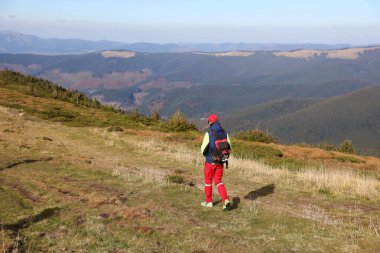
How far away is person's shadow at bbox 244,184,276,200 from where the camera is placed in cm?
1424

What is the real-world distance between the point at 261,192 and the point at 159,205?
4.73 m

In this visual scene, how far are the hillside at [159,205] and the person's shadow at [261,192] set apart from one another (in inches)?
1.8

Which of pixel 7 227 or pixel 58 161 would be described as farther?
pixel 58 161

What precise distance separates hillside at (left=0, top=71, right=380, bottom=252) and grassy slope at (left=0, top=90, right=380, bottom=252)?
28mm

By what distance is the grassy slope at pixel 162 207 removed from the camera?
30.2 ft

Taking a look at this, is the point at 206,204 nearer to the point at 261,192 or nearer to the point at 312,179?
the point at 261,192

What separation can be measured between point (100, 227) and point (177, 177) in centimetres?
634

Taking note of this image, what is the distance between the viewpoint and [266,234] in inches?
394

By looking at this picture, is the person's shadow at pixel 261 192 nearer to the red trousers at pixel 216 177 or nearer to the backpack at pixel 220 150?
the red trousers at pixel 216 177

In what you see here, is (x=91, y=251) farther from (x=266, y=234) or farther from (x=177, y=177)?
(x=177, y=177)

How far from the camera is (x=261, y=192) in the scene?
49.9 ft

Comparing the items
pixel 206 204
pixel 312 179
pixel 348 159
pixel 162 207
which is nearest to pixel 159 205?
pixel 162 207

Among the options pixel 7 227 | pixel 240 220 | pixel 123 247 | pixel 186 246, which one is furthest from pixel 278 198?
pixel 7 227

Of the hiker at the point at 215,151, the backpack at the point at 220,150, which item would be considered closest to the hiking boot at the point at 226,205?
the hiker at the point at 215,151
